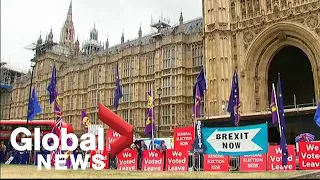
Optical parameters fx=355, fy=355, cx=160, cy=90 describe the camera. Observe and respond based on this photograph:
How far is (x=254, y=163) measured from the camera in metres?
18.6

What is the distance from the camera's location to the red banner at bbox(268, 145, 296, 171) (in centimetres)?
1812

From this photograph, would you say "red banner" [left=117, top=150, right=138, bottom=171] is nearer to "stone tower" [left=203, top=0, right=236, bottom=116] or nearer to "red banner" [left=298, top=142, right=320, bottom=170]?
"red banner" [left=298, top=142, right=320, bottom=170]

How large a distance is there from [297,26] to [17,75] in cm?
7841

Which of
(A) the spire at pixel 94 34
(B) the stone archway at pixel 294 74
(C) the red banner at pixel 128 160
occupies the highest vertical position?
(A) the spire at pixel 94 34

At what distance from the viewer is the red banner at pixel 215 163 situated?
1925 cm

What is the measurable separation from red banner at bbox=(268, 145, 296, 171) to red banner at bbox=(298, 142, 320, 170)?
16.3 inches

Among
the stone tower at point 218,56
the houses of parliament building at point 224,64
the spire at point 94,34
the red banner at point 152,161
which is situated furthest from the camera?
the spire at point 94,34

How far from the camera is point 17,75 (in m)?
92.2

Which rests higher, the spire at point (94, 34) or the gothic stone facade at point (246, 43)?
the spire at point (94, 34)

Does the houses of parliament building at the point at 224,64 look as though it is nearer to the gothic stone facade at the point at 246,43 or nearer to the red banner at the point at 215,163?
the gothic stone facade at the point at 246,43

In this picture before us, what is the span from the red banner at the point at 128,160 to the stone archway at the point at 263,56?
50.1 feet

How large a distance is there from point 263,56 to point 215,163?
17.9 meters

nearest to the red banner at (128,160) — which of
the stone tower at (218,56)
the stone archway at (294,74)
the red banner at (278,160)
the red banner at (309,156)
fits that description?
the red banner at (278,160)

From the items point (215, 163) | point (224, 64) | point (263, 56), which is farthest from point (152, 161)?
point (263, 56)
